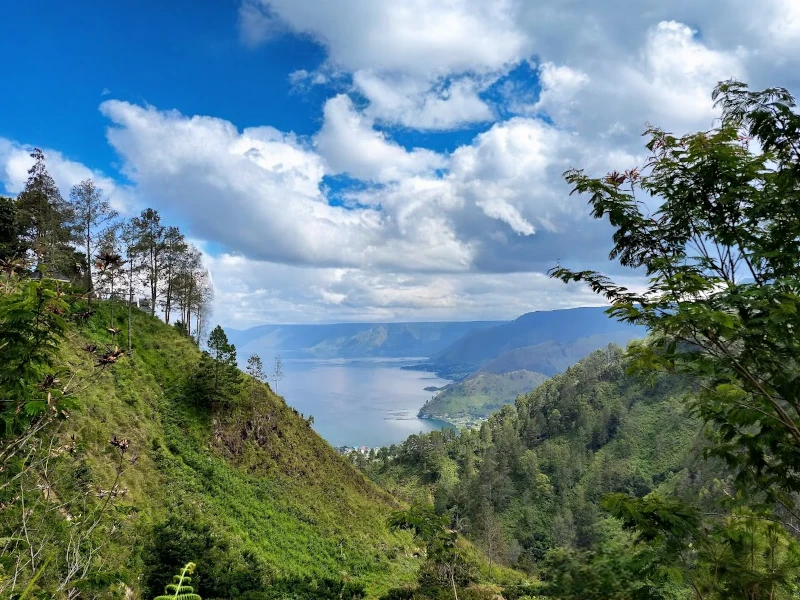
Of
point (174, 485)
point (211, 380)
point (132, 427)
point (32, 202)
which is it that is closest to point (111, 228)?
point (32, 202)

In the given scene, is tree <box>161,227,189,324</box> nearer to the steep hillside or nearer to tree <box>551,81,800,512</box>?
the steep hillside

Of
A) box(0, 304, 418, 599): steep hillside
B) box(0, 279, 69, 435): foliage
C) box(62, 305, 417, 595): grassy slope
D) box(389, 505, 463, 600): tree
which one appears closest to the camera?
box(0, 279, 69, 435): foliage

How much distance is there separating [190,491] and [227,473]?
5247 millimetres

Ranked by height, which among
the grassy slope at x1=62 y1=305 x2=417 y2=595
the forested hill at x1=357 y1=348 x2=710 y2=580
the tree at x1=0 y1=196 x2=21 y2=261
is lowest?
the forested hill at x1=357 y1=348 x2=710 y2=580

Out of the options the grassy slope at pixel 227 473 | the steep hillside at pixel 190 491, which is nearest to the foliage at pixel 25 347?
the steep hillside at pixel 190 491

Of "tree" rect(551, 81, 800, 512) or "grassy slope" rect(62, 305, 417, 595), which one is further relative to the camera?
"grassy slope" rect(62, 305, 417, 595)

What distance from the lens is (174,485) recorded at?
61.6 feet

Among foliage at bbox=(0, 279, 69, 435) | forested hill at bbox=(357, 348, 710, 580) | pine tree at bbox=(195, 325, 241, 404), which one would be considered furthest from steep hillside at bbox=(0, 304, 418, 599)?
forested hill at bbox=(357, 348, 710, 580)

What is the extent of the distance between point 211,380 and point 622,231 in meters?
28.7

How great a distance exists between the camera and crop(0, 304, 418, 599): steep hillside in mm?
9531

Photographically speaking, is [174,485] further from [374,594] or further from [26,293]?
[26,293]

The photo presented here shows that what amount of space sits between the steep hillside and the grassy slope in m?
0.09

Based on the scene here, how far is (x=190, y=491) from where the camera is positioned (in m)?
19.7

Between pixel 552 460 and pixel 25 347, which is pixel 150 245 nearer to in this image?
pixel 25 347
